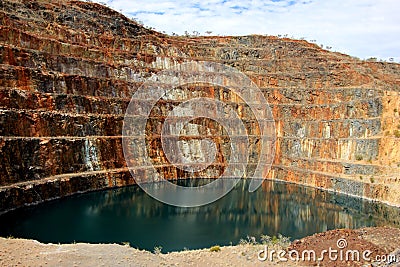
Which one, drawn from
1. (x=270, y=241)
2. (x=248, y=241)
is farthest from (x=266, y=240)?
(x=270, y=241)

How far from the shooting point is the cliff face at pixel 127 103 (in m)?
37.4

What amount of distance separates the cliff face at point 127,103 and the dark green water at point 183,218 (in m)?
2.81

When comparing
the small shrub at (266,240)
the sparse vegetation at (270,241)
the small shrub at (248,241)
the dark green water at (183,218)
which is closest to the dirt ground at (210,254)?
the sparse vegetation at (270,241)

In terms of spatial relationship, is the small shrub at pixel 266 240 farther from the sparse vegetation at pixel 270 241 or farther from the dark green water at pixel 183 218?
the dark green water at pixel 183 218

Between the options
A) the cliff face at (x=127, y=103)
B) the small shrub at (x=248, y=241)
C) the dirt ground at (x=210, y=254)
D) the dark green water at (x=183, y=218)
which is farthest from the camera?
the cliff face at (x=127, y=103)

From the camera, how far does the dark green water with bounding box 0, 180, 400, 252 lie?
83.7ft

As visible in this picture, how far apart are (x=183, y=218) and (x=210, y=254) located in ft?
35.9

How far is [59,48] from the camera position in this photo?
50312mm

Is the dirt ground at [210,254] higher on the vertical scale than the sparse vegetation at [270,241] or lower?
higher

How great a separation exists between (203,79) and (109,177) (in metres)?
24.9

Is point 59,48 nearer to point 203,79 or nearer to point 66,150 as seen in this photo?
point 66,150

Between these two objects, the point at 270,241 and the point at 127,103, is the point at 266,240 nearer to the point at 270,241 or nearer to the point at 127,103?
the point at 270,241

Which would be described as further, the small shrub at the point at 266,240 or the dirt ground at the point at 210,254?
the small shrub at the point at 266,240

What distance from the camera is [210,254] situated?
20422 millimetres
